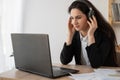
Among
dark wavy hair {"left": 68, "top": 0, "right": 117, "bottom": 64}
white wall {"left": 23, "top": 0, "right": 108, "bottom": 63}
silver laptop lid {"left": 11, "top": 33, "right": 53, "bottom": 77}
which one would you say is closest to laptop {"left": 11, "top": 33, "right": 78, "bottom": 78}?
silver laptop lid {"left": 11, "top": 33, "right": 53, "bottom": 77}

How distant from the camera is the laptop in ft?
3.92

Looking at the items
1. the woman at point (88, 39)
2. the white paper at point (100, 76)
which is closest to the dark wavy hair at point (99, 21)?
the woman at point (88, 39)

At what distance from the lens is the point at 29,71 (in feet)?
4.51

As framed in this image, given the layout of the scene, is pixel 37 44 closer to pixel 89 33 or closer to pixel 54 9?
pixel 89 33

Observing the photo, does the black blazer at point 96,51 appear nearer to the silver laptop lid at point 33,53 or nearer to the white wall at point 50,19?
the silver laptop lid at point 33,53

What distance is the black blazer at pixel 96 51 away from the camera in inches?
61.4

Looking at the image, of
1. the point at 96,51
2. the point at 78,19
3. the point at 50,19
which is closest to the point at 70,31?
the point at 78,19

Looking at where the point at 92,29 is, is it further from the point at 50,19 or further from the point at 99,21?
the point at 50,19

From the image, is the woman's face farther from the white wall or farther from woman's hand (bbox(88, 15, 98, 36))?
the white wall

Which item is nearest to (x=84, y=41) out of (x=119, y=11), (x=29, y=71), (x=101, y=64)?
(x=101, y=64)

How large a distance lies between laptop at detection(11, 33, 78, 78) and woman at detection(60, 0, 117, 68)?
312mm

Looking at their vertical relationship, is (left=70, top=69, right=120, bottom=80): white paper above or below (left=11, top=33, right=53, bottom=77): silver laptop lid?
below

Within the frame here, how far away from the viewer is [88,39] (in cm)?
166

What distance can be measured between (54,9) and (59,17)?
13cm
